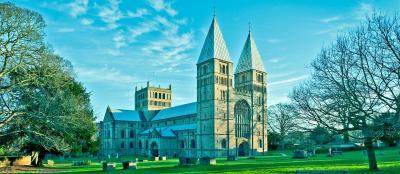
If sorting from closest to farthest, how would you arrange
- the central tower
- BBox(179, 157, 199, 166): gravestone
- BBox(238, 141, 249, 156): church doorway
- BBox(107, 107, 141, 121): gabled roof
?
1. BBox(179, 157, 199, 166): gravestone
2. the central tower
3. BBox(238, 141, 249, 156): church doorway
4. BBox(107, 107, 141, 121): gabled roof

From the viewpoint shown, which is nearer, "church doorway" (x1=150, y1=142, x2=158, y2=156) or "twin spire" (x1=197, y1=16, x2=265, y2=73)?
"twin spire" (x1=197, y1=16, x2=265, y2=73)

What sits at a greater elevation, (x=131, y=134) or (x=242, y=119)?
(x=242, y=119)

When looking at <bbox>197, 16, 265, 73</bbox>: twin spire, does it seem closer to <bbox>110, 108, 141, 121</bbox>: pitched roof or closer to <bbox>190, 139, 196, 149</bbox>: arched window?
<bbox>190, 139, 196, 149</bbox>: arched window

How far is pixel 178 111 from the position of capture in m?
89.2


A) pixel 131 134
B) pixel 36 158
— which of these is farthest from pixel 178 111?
pixel 36 158

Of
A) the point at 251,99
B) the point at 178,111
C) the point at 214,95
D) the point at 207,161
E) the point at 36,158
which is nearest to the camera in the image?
the point at 207,161

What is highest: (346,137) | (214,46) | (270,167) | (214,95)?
(214,46)

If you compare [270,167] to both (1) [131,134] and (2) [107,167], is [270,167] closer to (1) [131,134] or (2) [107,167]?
(2) [107,167]

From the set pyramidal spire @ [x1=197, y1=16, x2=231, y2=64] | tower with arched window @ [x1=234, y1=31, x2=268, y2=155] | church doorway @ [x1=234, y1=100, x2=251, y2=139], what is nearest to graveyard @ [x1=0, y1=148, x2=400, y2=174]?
church doorway @ [x1=234, y1=100, x2=251, y2=139]

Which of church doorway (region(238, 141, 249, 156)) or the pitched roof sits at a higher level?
the pitched roof

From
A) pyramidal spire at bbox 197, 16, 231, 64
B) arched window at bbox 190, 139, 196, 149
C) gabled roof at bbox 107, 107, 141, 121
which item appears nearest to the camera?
pyramidal spire at bbox 197, 16, 231, 64

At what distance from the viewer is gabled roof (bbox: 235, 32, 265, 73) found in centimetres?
7600

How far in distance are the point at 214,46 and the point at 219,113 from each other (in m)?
13.2

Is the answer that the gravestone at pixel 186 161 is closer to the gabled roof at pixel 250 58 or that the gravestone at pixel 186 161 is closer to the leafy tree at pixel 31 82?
the leafy tree at pixel 31 82
